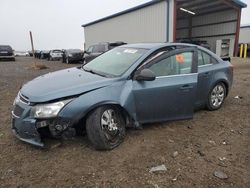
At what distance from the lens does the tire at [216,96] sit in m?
5.28

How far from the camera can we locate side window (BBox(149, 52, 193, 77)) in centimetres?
416

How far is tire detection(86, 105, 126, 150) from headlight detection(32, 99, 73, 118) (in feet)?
1.46

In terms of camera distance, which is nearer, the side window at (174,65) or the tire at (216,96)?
the side window at (174,65)

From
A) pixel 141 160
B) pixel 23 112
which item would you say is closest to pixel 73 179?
pixel 141 160

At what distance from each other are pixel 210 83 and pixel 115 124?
2.52 m

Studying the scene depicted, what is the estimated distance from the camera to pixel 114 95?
3584mm

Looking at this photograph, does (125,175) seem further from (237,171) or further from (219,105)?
(219,105)

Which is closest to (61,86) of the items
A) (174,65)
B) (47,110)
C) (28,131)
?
(47,110)

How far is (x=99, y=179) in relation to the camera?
9.53ft

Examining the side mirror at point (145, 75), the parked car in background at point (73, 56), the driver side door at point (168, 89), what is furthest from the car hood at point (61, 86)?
the parked car in background at point (73, 56)

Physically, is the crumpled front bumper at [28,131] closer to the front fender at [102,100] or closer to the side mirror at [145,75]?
the front fender at [102,100]

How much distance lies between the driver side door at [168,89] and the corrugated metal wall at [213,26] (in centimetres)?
1780

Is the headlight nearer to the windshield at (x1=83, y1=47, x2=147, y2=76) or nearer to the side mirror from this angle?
the windshield at (x1=83, y1=47, x2=147, y2=76)

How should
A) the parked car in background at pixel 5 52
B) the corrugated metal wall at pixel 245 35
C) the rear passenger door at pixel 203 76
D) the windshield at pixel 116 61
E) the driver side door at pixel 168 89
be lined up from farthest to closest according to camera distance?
the corrugated metal wall at pixel 245 35
the parked car in background at pixel 5 52
the rear passenger door at pixel 203 76
the windshield at pixel 116 61
the driver side door at pixel 168 89
